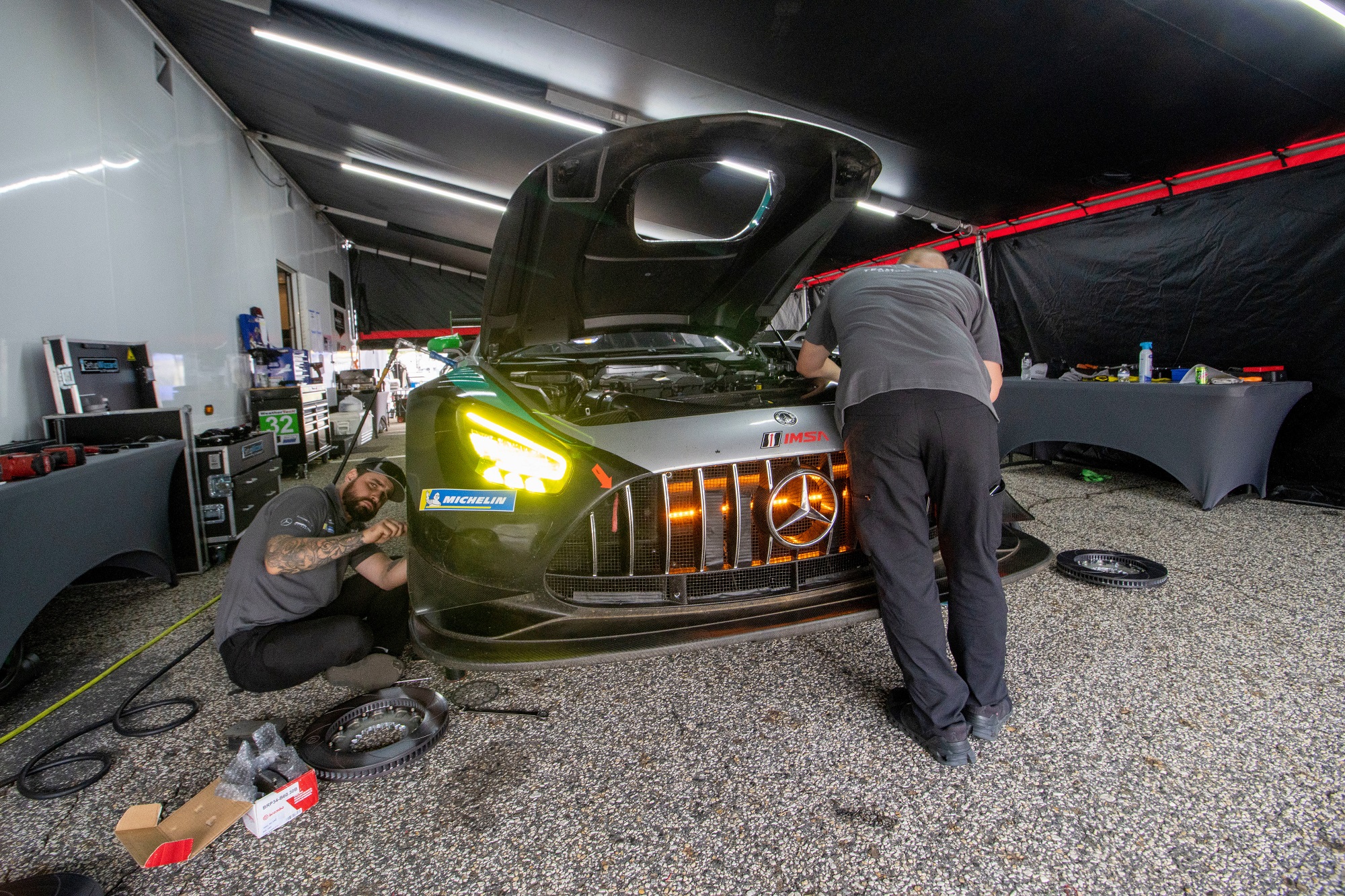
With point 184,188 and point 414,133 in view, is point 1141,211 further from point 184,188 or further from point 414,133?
point 184,188

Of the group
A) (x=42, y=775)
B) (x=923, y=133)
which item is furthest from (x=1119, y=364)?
(x=42, y=775)

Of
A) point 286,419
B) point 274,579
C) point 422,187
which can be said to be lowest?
point 274,579

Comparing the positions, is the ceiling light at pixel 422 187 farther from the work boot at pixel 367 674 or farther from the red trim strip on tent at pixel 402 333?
the work boot at pixel 367 674

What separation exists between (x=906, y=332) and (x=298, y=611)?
2.08 metres

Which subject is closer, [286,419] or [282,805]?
[282,805]

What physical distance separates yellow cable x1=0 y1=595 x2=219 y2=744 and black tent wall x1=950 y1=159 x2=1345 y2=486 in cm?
669

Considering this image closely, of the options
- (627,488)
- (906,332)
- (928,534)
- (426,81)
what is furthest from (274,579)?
(426,81)

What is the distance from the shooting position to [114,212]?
13.3 feet

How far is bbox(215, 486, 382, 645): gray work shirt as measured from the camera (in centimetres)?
177

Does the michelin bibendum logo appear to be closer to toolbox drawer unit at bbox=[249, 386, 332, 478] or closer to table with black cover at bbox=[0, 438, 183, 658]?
table with black cover at bbox=[0, 438, 183, 658]

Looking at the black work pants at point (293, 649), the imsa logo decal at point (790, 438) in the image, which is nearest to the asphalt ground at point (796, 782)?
the black work pants at point (293, 649)

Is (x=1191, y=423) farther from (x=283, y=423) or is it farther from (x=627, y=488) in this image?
(x=283, y=423)

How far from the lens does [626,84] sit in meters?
4.37

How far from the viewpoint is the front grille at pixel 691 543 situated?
1.55 m
